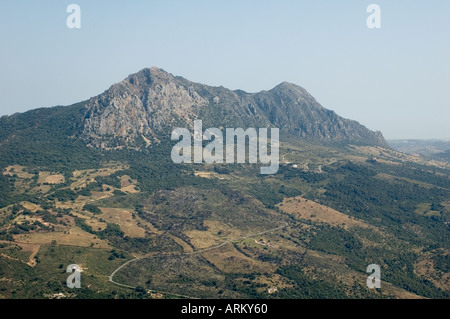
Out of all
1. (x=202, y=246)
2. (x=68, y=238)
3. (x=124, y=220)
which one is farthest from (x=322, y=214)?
(x=68, y=238)

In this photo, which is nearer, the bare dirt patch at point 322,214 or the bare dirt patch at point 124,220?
the bare dirt patch at point 124,220

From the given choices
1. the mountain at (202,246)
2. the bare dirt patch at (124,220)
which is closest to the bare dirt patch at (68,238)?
the mountain at (202,246)

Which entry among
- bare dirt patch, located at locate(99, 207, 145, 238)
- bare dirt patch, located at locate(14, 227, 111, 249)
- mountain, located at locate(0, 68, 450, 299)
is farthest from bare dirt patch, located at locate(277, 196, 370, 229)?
bare dirt patch, located at locate(14, 227, 111, 249)

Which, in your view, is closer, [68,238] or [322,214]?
[68,238]

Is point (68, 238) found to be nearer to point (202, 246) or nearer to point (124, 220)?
point (124, 220)

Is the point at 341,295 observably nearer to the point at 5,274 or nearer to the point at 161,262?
the point at 161,262

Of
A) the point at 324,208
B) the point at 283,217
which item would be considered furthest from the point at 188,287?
the point at 324,208

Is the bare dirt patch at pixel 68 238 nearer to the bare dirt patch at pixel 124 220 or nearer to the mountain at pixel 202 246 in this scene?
the mountain at pixel 202 246

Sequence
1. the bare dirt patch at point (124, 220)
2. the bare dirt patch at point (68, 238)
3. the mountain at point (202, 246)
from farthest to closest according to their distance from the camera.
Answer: the bare dirt patch at point (124, 220), the bare dirt patch at point (68, 238), the mountain at point (202, 246)

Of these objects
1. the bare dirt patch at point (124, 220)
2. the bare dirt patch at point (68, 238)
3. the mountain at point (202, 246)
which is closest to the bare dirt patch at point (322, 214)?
the mountain at point (202, 246)

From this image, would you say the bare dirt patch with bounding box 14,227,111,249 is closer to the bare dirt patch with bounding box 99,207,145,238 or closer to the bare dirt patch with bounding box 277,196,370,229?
the bare dirt patch with bounding box 99,207,145,238

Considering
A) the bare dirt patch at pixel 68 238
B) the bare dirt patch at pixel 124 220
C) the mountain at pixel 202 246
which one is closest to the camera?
the mountain at pixel 202 246
